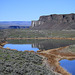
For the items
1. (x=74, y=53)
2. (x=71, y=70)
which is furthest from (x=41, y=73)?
(x=74, y=53)

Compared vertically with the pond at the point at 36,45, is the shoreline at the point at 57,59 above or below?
above

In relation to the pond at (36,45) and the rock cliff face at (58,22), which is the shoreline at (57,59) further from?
the rock cliff face at (58,22)

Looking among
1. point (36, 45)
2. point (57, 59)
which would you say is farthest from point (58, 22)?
point (57, 59)

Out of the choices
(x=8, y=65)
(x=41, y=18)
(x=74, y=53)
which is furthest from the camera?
(x=41, y=18)

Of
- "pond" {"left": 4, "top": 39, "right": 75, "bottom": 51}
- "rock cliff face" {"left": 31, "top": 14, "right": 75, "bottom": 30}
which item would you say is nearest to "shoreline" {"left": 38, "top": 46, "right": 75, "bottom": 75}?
"pond" {"left": 4, "top": 39, "right": 75, "bottom": 51}

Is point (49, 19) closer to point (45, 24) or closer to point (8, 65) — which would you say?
point (45, 24)

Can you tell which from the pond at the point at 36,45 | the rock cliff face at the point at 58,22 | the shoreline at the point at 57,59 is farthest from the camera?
the rock cliff face at the point at 58,22

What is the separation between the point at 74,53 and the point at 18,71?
A: 23559mm

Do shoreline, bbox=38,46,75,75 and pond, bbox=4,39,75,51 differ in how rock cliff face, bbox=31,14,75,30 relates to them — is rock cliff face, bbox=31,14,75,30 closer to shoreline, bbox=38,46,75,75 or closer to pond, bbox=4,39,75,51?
pond, bbox=4,39,75,51

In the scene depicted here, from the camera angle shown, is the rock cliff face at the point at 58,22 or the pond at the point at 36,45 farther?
the rock cliff face at the point at 58,22

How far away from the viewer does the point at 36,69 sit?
74.2ft

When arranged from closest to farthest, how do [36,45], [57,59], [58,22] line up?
[57,59] → [36,45] → [58,22]

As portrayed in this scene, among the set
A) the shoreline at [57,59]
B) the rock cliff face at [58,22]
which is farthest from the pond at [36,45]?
the rock cliff face at [58,22]

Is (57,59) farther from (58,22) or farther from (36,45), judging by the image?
(58,22)
